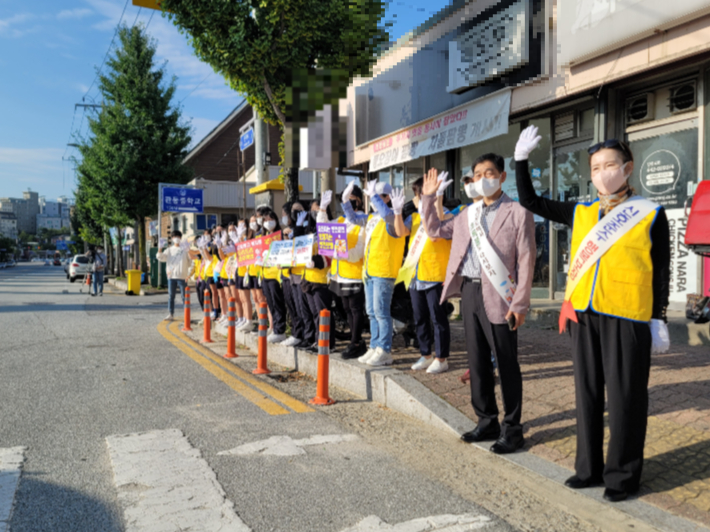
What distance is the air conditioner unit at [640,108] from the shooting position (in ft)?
29.0

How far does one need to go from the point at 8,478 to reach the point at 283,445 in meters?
1.82

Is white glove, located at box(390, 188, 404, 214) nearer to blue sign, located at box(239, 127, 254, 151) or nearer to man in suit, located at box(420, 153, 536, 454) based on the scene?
man in suit, located at box(420, 153, 536, 454)

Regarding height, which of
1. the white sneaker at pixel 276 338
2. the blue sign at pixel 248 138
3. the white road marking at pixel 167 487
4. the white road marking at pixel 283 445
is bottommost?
the white road marking at pixel 283 445

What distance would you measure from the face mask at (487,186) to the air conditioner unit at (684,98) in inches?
222

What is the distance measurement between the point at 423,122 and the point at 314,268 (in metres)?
7.10

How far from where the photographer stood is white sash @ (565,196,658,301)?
3.24m

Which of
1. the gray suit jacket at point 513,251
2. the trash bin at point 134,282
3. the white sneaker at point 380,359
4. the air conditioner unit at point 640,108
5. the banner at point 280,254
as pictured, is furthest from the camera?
the trash bin at point 134,282

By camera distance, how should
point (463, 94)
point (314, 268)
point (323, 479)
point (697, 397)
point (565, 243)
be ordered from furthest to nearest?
1. point (463, 94)
2. point (565, 243)
3. point (314, 268)
4. point (697, 397)
5. point (323, 479)

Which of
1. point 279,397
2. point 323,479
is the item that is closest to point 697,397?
point 323,479

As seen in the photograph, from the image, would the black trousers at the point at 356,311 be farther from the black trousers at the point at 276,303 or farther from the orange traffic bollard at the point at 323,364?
the black trousers at the point at 276,303

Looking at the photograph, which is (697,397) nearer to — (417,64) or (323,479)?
(323,479)

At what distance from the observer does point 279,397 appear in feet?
19.4

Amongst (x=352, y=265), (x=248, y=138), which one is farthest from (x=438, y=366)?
(x=248, y=138)

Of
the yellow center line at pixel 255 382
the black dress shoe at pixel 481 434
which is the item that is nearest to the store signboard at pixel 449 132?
the yellow center line at pixel 255 382
